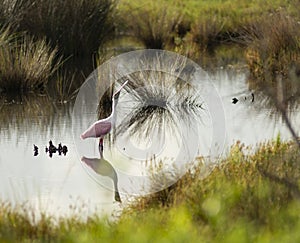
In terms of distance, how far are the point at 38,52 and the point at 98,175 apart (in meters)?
4.95

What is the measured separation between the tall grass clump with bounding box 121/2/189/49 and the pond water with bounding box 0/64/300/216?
15.1ft

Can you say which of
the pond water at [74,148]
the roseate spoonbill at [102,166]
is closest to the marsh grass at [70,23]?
the pond water at [74,148]

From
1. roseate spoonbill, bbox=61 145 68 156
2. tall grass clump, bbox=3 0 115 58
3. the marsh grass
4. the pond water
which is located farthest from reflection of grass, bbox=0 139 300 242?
the marsh grass

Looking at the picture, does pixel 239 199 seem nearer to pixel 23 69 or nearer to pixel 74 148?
pixel 74 148

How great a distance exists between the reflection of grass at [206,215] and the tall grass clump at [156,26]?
10203 mm

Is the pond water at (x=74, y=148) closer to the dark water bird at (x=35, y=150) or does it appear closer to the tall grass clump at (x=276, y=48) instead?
the dark water bird at (x=35, y=150)

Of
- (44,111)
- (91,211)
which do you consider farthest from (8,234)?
(44,111)

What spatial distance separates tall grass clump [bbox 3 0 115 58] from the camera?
14086 millimetres

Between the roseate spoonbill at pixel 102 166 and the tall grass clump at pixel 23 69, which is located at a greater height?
the tall grass clump at pixel 23 69

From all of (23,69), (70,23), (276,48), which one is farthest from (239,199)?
(70,23)

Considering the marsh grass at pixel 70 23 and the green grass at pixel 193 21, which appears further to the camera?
the green grass at pixel 193 21

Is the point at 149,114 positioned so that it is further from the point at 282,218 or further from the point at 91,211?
the point at 282,218

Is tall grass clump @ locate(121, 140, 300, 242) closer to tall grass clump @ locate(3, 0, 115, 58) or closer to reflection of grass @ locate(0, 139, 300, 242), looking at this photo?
reflection of grass @ locate(0, 139, 300, 242)

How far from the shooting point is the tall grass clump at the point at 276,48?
1245 centimetres
